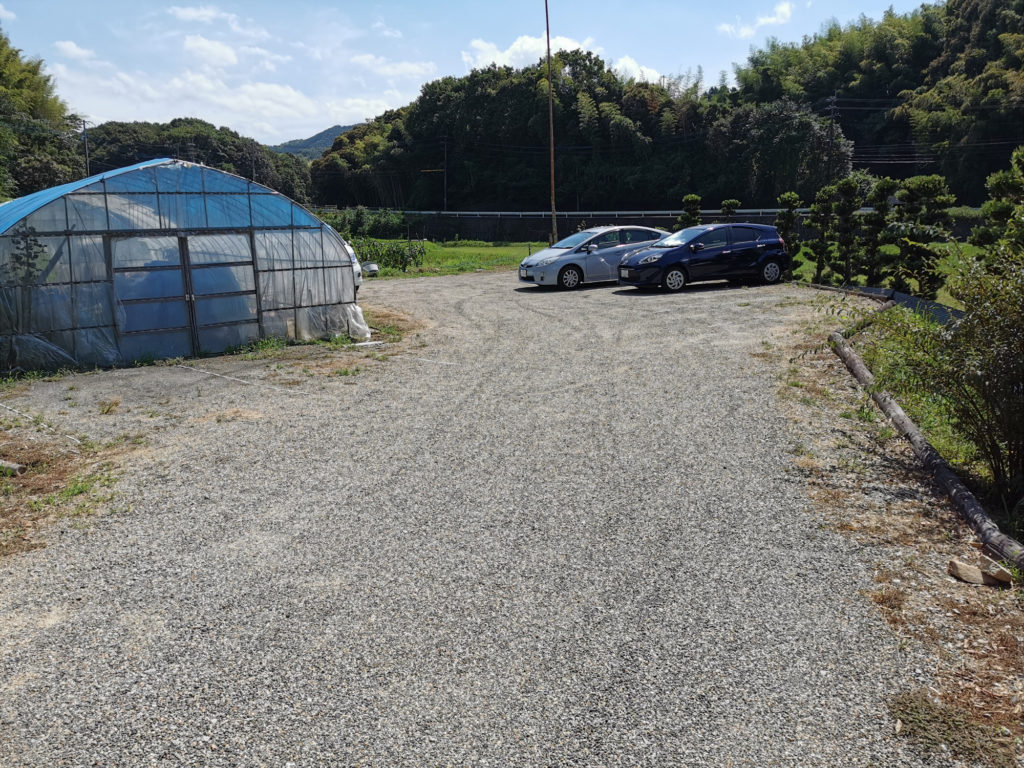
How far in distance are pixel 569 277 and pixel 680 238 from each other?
3262mm

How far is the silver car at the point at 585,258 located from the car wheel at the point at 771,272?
3.05m

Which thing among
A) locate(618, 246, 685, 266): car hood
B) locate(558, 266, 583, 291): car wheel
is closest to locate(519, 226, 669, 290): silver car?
locate(558, 266, 583, 291): car wheel

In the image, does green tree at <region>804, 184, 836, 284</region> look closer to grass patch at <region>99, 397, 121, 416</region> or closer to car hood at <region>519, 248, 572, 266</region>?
car hood at <region>519, 248, 572, 266</region>

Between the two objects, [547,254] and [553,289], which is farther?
[547,254]

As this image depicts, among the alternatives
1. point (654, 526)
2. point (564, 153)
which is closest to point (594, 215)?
point (564, 153)

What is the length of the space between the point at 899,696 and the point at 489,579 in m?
2.46

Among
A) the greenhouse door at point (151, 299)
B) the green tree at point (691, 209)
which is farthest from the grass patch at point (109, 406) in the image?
the green tree at point (691, 209)

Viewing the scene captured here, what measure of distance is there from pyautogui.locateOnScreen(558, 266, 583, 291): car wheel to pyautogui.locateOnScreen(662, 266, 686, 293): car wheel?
272cm

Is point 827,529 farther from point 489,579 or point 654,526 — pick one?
point 489,579

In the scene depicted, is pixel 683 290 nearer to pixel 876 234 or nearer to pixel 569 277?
pixel 569 277

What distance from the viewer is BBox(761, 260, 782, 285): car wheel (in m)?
20.6

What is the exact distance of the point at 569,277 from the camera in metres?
21.5

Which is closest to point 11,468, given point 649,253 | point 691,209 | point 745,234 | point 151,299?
point 151,299

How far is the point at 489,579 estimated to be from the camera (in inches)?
199
